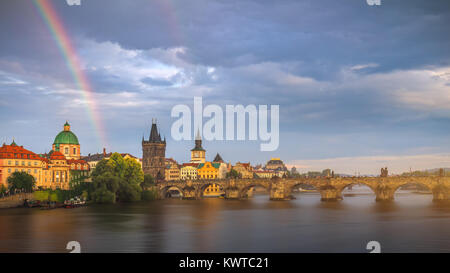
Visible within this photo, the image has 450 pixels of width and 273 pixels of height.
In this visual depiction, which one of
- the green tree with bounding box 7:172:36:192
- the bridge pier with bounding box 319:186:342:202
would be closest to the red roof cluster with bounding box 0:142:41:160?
the green tree with bounding box 7:172:36:192

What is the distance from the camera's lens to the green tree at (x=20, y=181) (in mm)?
96312

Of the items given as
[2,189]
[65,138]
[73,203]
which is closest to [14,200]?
[2,189]

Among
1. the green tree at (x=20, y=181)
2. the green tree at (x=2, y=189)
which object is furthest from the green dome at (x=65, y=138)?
the green tree at (x=2, y=189)

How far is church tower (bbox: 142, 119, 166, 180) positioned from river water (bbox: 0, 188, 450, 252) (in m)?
110

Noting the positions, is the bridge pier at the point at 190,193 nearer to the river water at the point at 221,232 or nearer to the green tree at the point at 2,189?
the green tree at the point at 2,189

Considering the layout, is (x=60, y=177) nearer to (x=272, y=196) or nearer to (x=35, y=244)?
(x=272, y=196)

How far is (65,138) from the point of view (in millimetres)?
159750

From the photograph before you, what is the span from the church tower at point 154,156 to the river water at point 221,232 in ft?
359

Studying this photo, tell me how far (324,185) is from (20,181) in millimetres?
73030

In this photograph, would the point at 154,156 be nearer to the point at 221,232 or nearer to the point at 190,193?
the point at 190,193

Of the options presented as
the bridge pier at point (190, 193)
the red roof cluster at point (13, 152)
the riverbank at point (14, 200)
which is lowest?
the bridge pier at point (190, 193)

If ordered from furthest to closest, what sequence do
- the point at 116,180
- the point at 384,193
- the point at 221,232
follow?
1. the point at 384,193
2. the point at 116,180
3. the point at 221,232
